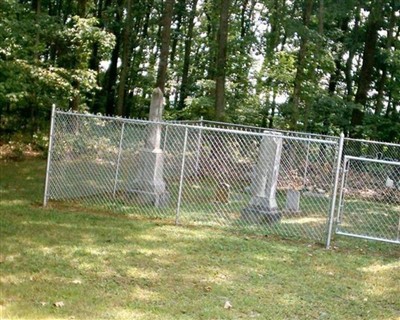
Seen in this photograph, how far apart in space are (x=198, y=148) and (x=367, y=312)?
8.35 m

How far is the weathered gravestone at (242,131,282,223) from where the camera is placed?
938 centimetres

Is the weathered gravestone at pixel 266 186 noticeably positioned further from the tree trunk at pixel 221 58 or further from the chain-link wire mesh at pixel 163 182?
the tree trunk at pixel 221 58

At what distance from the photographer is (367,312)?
529cm

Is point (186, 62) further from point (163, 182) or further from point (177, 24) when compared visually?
point (163, 182)

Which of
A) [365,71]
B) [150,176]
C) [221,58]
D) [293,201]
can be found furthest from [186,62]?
[150,176]

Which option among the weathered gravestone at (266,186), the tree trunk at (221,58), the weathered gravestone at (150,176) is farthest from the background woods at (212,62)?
the weathered gravestone at (266,186)

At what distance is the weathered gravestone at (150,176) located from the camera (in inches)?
388

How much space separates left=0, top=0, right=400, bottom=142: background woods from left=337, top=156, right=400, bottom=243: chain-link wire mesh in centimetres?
377

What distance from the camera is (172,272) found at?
6086mm

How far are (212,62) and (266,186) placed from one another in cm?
1323

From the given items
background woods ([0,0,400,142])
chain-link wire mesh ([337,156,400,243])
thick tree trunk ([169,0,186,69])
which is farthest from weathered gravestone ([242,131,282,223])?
thick tree trunk ([169,0,186,69])

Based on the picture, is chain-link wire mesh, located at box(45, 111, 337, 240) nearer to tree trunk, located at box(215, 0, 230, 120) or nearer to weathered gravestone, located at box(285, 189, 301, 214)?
weathered gravestone, located at box(285, 189, 301, 214)

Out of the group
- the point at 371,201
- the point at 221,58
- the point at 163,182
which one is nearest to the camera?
the point at 163,182

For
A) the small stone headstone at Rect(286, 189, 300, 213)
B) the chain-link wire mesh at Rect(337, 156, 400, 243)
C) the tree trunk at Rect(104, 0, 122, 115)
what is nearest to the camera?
the chain-link wire mesh at Rect(337, 156, 400, 243)
